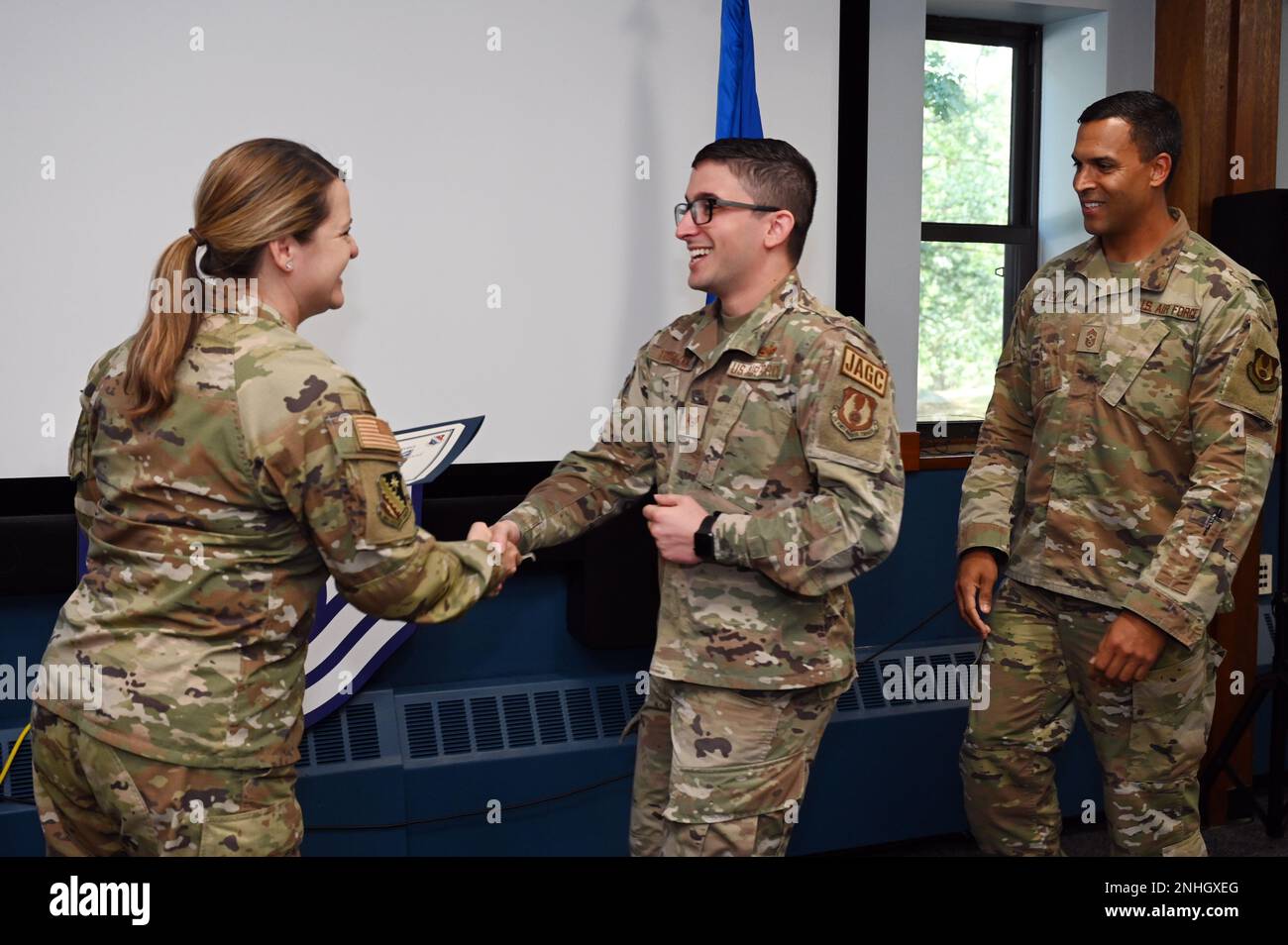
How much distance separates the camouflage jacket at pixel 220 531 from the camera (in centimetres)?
143

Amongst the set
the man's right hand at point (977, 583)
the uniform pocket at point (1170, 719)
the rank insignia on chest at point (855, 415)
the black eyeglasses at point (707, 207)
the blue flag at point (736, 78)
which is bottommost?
the uniform pocket at point (1170, 719)

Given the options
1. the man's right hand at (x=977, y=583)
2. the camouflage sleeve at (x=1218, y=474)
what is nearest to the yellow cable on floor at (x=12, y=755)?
the man's right hand at (x=977, y=583)

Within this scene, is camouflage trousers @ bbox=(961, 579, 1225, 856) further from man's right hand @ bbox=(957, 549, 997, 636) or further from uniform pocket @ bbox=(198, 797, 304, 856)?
uniform pocket @ bbox=(198, 797, 304, 856)

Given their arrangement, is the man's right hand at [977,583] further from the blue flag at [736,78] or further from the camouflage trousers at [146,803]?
the camouflage trousers at [146,803]

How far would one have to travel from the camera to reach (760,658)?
6.09ft

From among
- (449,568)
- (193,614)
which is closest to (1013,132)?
(449,568)

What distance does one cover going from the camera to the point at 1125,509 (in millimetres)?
2197

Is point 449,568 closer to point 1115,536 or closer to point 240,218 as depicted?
point 240,218

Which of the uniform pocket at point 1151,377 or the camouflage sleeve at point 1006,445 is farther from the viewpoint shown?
the camouflage sleeve at point 1006,445

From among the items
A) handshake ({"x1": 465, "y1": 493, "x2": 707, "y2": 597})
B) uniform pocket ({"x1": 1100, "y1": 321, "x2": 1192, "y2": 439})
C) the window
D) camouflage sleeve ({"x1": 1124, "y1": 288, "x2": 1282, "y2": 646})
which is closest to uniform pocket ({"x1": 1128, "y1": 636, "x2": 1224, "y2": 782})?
camouflage sleeve ({"x1": 1124, "y1": 288, "x2": 1282, "y2": 646})

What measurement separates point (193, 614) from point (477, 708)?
135cm

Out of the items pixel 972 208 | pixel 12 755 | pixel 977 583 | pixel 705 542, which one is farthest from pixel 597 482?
pixel 972 208

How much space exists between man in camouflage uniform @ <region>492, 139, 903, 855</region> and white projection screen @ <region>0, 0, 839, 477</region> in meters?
0.71

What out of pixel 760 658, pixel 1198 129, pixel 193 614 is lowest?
pixel 760 658
